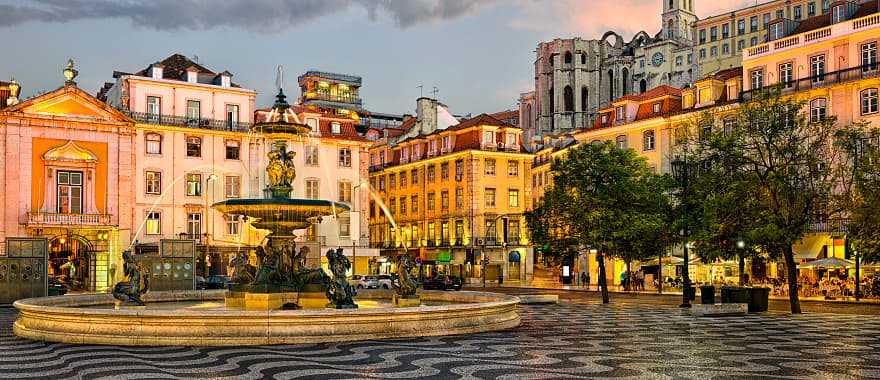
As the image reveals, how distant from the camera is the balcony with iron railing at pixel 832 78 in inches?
1799

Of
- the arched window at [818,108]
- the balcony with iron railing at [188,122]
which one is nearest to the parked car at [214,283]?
the balcony with iron railing at [188,122]

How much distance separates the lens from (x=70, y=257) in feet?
173

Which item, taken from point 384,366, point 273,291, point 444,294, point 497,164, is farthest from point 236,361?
point 497,164

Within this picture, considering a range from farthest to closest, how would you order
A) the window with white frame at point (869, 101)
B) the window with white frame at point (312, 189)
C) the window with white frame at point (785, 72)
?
the window with white frame at point (312, 189)
the window with white frame at point (785, 72)
the window with white frame at point (869, 101)

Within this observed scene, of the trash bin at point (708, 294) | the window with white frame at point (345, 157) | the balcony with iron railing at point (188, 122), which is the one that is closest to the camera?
the trash bin at point (708, 294)

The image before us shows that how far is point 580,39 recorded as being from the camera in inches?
5541

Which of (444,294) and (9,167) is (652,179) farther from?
(9,167)

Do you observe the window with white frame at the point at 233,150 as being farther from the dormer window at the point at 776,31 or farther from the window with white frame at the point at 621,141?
the dormer window at the point at 776,31

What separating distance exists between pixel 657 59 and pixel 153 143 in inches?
3665

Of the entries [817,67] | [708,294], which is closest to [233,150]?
[817,67]

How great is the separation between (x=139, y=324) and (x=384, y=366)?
18.1 feet

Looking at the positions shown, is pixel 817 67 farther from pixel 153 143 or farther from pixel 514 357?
pixel 514 357

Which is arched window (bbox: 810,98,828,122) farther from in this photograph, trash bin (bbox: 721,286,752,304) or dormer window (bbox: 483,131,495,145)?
dormer window (bbox: 483,131,495,145)

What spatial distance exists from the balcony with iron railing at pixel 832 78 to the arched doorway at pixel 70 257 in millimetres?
36283
